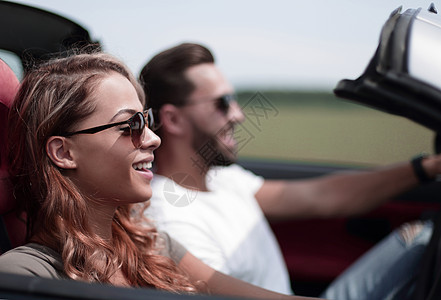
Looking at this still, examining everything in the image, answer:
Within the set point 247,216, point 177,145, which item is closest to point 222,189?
point 247,216

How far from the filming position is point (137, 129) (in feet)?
4.23

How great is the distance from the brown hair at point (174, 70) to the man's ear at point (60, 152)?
1.92 feet

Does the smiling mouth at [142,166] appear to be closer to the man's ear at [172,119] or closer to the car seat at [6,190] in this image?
the car seat at [6,190]

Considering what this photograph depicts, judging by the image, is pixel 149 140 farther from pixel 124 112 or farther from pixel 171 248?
pixel 171 248

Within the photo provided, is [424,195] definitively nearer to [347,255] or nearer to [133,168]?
[347,255]

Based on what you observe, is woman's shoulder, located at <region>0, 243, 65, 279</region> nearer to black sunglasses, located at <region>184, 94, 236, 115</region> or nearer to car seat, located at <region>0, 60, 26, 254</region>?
car seat, located at <region>0, 60, 26, 254</region>

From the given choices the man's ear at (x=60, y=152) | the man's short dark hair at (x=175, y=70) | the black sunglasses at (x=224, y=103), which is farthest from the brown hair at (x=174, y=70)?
the man's ear at (x=60, y=152)

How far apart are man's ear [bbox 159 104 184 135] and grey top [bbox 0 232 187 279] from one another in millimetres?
767

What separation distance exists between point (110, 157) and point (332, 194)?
1.62 metres

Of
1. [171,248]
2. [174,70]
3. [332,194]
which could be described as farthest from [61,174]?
[332,194]

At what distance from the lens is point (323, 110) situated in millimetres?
20906

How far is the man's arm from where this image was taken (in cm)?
246

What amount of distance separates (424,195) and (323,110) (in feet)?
60.7

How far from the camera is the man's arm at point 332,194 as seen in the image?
2457 mm
